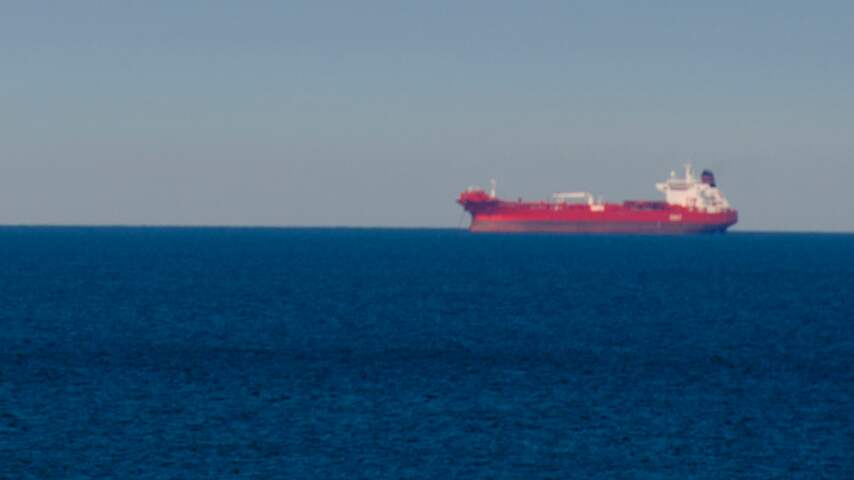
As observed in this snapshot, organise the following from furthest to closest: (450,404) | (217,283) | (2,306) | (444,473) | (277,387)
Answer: (217,283)
(2,306)
(277,387)
(450,404)
(444,473)

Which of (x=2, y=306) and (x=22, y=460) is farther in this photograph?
(x=2, y=306)

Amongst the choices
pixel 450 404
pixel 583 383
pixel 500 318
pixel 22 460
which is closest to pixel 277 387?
pixel 450 404

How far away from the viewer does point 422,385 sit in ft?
133

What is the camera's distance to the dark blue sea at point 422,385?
29.5 metres

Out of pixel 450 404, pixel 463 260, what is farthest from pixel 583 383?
pixel 463 260

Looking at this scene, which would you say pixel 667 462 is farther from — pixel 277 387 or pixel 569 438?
pixel 277 387

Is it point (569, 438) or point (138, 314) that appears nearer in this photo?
point (569, 438)

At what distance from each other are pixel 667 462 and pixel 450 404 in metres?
8.60

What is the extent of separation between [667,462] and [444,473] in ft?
16.5

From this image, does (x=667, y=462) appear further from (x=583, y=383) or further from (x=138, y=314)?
(x=138, y=314)

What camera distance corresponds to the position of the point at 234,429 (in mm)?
32531

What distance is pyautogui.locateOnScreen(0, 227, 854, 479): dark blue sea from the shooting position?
29.5m

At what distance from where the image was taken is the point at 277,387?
39.9 meters

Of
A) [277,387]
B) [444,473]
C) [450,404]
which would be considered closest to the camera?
[444,473]
